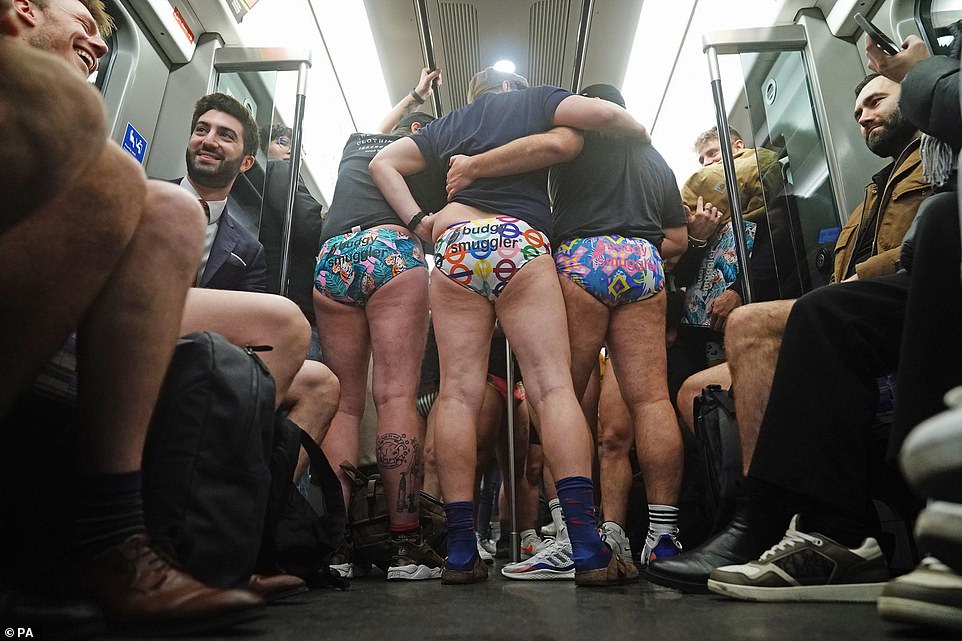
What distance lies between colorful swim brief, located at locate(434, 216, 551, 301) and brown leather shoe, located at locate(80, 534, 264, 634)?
116 cm

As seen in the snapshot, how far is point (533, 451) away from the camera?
3197 millimetres

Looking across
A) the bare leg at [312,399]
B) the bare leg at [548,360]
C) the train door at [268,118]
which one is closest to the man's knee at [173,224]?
the bare leg at [312,399]

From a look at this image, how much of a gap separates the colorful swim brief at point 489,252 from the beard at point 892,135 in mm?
1474

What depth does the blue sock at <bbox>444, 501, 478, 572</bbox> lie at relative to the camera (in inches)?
66.3

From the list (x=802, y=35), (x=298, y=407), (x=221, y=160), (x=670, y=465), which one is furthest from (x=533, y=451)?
(x=802, y=35)

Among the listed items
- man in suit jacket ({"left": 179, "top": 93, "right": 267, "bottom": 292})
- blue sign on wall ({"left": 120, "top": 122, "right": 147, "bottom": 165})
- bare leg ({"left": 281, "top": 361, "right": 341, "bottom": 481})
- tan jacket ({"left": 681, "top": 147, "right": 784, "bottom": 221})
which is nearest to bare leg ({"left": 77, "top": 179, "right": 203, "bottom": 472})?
bare leg ({"left": 281, "top": 361, "right": 341, "bottom": 481})

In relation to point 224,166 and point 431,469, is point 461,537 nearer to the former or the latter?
point 431,469

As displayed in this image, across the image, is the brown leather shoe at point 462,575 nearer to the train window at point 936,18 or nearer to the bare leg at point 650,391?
the bare leg at point 650,391

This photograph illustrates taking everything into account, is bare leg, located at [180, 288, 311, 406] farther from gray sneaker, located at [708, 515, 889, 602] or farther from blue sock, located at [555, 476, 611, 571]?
gray sneaker, located at [708, 515, 889, 602]

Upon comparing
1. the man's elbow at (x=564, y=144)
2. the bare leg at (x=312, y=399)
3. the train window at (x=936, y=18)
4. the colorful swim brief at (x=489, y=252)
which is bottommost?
the bare leg at (x=312, y=399)

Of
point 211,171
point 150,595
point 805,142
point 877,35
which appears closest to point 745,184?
point 805,142

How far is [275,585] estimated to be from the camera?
126 centimetres

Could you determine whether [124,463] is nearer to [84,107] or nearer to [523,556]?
[84,107]

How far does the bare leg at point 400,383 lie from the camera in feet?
6.42
